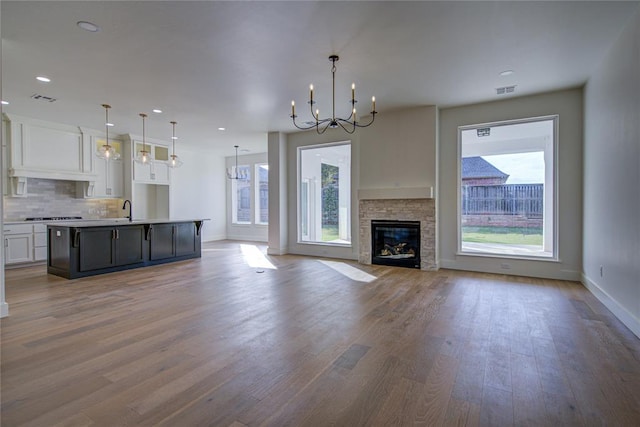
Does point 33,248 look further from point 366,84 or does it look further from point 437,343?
point 437,343

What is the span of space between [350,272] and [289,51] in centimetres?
370

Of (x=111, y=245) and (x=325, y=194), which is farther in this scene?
(x=325, y=194)

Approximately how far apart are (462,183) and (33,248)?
333 inches

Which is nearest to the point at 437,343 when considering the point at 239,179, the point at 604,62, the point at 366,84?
the point at 366,84

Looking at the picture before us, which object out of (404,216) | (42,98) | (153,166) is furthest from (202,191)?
(404,216)

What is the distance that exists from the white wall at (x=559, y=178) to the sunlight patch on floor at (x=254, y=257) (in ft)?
11.1

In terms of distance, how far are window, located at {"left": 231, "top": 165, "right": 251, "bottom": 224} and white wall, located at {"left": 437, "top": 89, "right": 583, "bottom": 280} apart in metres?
6.93

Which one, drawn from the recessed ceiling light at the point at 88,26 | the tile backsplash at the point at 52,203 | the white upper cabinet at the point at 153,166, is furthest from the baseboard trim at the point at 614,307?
the tile backsplash at the point at 52,203

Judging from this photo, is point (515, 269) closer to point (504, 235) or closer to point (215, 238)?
point (504, 235)

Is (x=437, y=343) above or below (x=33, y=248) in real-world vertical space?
below

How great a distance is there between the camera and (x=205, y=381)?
2.25 metres

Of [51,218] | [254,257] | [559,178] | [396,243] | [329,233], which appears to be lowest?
[254,257]

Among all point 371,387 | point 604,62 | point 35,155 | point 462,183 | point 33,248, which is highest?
point 604,62

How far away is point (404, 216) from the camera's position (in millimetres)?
6348
